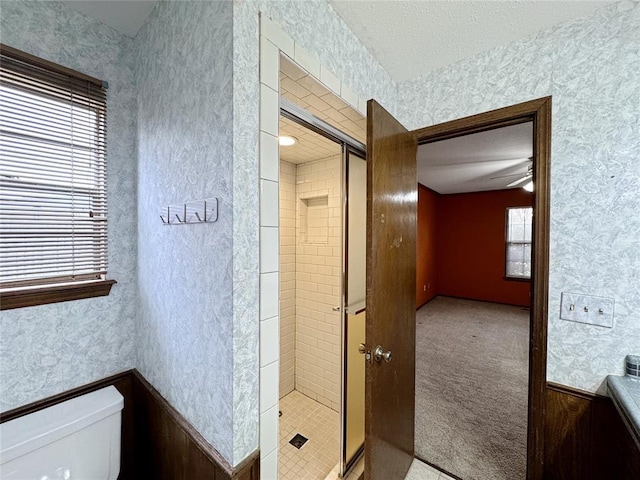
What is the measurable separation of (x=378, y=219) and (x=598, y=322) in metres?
1.06

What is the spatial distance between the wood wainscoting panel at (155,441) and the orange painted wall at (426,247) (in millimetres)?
4861

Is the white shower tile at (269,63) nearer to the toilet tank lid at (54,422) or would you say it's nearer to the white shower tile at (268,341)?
the white shower tile at (268,341)

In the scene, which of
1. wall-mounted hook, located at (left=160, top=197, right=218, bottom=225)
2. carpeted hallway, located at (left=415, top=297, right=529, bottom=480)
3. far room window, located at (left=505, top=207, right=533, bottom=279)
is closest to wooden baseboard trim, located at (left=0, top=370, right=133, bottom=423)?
wall-mounted hook, located at (left=160, top=197, right=218, bottom=225)

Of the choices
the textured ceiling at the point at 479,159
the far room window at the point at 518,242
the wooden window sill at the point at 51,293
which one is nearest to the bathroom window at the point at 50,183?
the wooden window sill at the point at 51,293

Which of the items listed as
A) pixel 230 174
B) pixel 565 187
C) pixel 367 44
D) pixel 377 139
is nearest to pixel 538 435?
pixel 565 187

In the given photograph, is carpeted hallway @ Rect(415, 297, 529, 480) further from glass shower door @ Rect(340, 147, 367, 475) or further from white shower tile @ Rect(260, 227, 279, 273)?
white shower tile @ Rect(260, 227, 279, 273)

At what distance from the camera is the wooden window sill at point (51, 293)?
101 cm

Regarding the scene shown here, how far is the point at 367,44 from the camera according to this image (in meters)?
1.37

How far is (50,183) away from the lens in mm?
1126

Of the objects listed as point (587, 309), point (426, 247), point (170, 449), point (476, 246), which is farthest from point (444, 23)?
point (476, 246)

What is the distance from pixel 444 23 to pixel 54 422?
236 centimetres

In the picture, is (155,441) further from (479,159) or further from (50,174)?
(479,159)

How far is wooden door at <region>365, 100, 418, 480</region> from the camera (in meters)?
1.13

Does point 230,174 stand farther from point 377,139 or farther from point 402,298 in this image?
point 402,298
